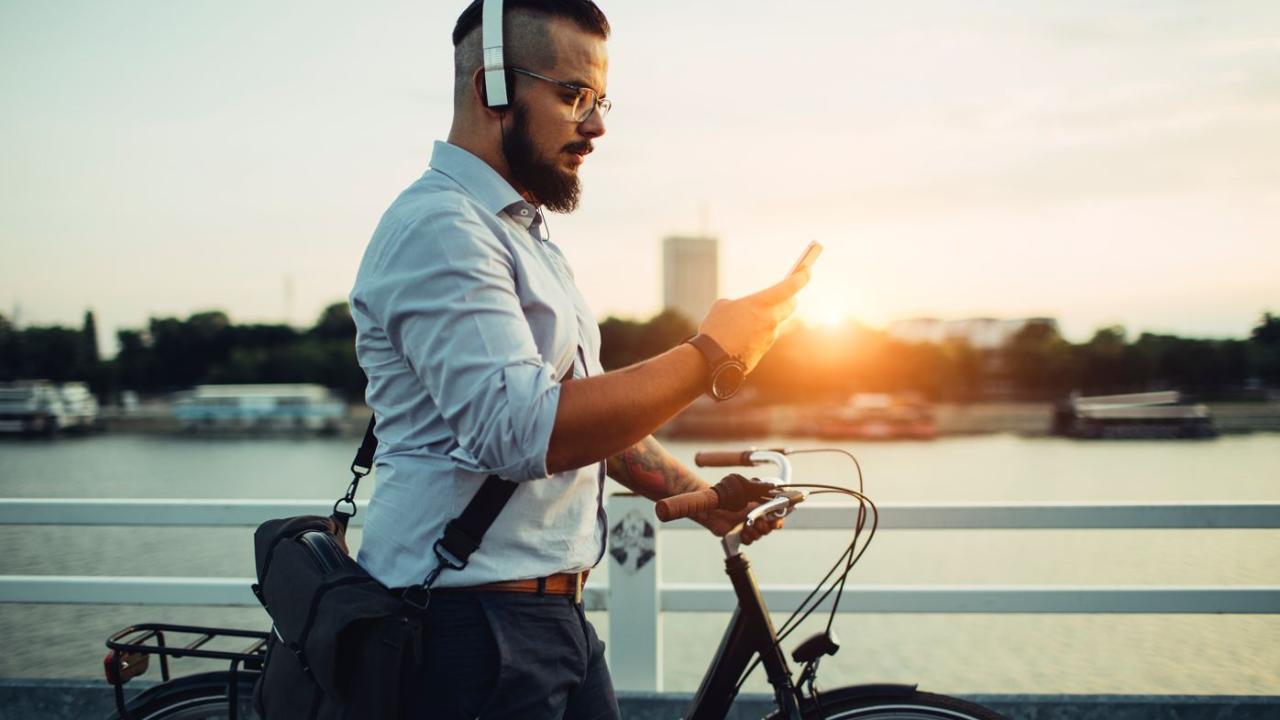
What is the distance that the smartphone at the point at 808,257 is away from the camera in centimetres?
141

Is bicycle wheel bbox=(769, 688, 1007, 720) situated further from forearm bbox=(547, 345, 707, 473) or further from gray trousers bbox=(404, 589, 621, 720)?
forearm bbox=(547, 345, 707, 473)

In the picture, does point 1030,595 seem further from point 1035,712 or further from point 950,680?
point 950,680

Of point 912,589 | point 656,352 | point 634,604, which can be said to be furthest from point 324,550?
point 656,352

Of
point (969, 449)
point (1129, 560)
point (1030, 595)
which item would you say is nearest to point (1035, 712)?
point (1030, 595)

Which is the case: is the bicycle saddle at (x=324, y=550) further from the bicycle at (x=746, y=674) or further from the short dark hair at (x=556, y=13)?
the short dark hair at (x=556, y=13)

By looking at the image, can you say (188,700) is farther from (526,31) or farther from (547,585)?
(526,31)

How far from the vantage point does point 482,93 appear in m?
→ 1.40

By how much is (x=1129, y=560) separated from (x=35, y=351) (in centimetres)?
5742

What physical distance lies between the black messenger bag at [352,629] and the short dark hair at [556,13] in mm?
659

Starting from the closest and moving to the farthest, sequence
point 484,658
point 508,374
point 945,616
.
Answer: point 508,374, point 484,658, point 945,616

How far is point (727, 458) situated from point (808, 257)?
24.2 inches

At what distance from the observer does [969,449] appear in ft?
160

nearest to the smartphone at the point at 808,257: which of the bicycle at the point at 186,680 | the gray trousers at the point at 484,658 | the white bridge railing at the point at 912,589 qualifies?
the gray trousers at the point at 484,658

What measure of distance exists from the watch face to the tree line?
49.5m
